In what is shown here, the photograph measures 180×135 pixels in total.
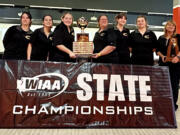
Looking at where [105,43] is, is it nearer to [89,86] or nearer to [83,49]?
[83,49]

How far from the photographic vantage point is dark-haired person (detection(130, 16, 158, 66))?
8.55 ft

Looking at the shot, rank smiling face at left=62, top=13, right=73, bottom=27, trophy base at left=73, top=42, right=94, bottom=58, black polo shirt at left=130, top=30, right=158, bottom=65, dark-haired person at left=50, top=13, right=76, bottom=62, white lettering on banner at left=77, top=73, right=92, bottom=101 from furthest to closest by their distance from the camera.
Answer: black polo shirt at left=130, top=30, right=158, bottom=65 → smiling face at left=62, top=13, right=73, bottom=27 → dark-haired person at left=50, top=13, right=76, bottom=62 → trophy base at left=73, top=42, right=94, bottom=58 → white lettering on banner at left=77, top=73, right=92, bottom=101

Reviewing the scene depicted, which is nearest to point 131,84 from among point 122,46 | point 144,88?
point 144,88

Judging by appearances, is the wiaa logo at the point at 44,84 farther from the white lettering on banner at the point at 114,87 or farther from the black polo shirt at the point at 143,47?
the black polo shirt at the point at 143,47

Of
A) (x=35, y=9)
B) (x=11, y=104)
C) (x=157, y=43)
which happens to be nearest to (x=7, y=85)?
(x=11, y=104)

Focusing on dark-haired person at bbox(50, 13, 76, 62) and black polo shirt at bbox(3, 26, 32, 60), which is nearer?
dark-haired person at bbox(50, 13, 76, 62)

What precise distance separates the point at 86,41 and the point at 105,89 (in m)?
0.62

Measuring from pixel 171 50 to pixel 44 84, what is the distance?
179cm

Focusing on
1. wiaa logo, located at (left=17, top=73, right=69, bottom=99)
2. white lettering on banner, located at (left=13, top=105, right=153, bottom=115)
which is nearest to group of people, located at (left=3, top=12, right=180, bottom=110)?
wiaa logo, located at (left=17, top=73, right=69, bottom=99)

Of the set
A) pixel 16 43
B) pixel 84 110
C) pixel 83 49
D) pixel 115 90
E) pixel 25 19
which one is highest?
pixel 25 19

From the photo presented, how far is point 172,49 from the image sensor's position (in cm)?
269

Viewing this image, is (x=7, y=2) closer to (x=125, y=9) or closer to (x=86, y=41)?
(x=125, y=9)

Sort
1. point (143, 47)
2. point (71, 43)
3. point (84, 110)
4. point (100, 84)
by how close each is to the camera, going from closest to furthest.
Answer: point (84, 110)
point (100, 84)
point (71, 43)
point (143, 47)

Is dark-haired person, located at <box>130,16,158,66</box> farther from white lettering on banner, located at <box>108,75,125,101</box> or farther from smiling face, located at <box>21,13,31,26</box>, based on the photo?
smiling face, located at <box>21,13,31,26</box>
